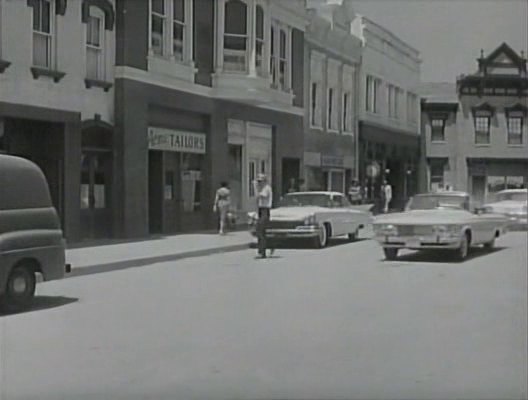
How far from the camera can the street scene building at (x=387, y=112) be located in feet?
12.3

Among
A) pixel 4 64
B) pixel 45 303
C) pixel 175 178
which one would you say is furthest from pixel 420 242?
pixel 4 64

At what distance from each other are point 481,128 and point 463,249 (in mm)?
5449

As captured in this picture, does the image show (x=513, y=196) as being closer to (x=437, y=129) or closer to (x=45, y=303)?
(x=437, y=129)

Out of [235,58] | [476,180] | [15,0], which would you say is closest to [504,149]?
[476,180]

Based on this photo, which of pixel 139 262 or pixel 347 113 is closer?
pixel 347 113

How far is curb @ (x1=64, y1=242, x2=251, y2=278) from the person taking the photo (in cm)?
612

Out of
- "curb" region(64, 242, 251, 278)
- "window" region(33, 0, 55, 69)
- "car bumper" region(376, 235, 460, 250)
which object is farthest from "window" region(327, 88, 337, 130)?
"car bumper" region(376, 235, 460, 250)

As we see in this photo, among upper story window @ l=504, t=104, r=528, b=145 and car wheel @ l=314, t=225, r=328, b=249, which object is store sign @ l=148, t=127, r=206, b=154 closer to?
upper story window @ l=504, t=104, r=528, b=145

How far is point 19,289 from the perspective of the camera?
486cm

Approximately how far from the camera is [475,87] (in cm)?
332

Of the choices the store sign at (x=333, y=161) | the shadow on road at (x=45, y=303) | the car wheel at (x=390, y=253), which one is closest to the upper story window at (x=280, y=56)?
the store sign at (x=333, y=161)

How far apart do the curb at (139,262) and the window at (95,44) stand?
1.18 metres

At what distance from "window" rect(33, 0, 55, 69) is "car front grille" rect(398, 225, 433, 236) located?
111 inches

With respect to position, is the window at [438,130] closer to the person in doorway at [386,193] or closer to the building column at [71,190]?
the person in doorway at [386,193]
